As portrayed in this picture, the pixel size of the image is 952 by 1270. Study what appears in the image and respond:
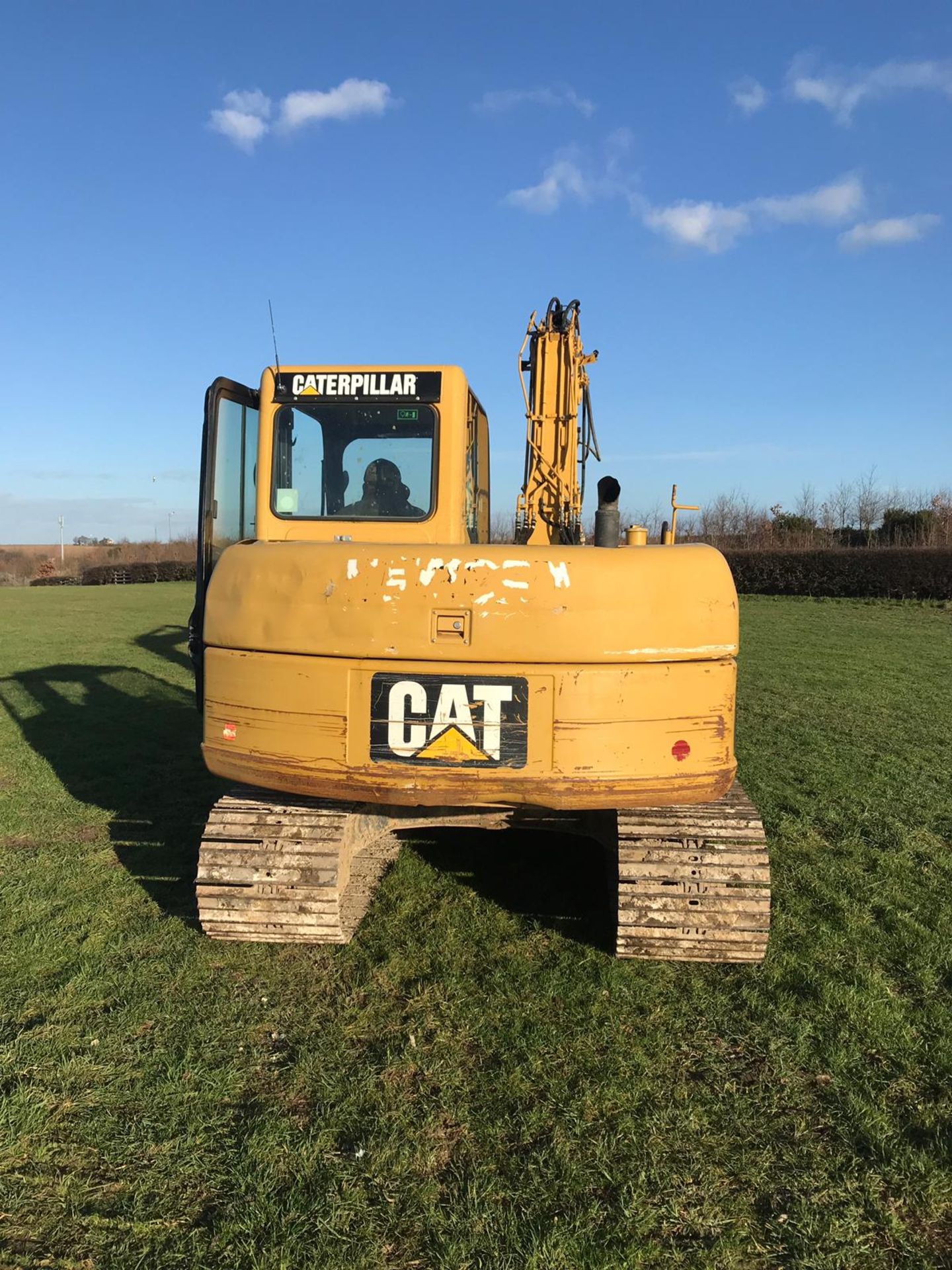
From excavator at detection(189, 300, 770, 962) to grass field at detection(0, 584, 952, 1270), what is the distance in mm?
384

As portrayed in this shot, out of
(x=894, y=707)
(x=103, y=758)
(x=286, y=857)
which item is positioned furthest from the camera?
(x=894, y=707)

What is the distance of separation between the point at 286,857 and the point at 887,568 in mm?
29633

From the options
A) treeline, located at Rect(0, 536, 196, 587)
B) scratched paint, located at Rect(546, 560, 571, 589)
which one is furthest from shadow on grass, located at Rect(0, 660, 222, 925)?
treeline, located at Rect(0, 536, 196, 587)

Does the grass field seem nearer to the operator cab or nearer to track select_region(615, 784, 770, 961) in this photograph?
track select_region(615, 784, 770, 961)

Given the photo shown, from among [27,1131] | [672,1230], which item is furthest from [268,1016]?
[672,1230]

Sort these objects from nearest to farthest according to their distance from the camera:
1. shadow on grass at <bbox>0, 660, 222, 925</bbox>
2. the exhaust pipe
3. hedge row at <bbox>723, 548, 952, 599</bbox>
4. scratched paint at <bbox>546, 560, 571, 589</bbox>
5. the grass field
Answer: the grass field
scratched paint at <bbox>546, 560, 571, 589</bbox>
the exhaust pipe
shadow on grass at <bbox>0, 660, 222, 925</bbox>
hedge row at <bbox>723, 548, 952, 599</bbox>

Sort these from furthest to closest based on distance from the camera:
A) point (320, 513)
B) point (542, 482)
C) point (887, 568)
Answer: point (887, 568) < point (542, 482) < point (320, 513)

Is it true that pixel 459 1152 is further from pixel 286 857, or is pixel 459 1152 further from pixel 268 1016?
pixel 286 857

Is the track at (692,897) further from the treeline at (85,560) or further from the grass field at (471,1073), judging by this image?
the treeline at (85,560)

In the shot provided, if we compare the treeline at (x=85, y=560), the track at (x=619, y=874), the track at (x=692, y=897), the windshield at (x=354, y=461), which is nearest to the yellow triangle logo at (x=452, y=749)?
the track at (x=619, y=874)

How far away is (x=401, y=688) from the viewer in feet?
12.2

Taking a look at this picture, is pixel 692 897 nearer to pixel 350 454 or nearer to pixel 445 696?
pixel 445 696

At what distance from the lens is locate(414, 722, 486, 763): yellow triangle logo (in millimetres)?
3713

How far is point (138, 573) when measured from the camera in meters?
48.5
